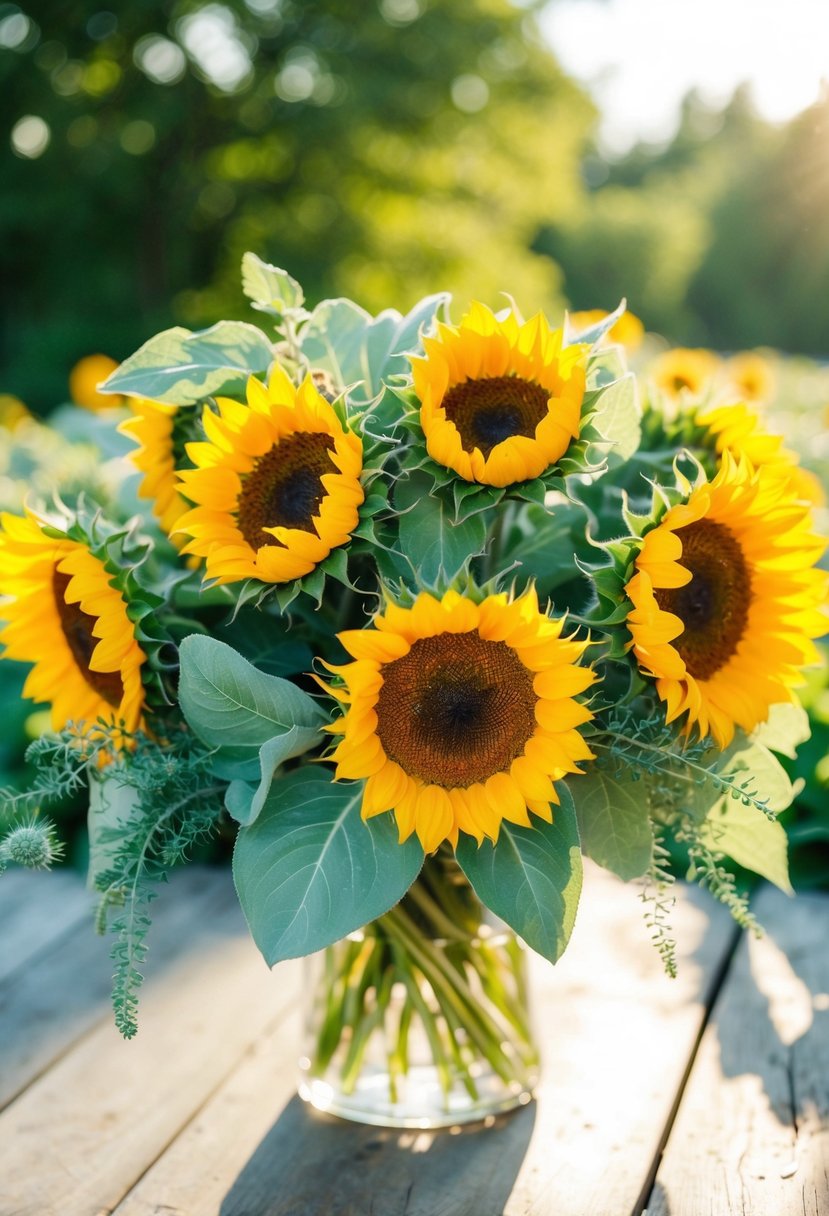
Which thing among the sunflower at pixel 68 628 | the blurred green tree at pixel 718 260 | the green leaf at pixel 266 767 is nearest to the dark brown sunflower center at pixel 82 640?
the sunflower at pixel 68 628

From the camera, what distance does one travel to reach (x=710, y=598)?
0.85 metres

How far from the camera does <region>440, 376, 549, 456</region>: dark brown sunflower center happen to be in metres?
0.82

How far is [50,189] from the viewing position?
11273 millimetres

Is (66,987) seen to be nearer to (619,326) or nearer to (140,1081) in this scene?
(140,1081)

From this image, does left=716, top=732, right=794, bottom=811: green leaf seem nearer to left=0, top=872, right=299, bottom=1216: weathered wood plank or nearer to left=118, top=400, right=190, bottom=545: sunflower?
left=118, top=400, right=190, bottom=545: sunflower

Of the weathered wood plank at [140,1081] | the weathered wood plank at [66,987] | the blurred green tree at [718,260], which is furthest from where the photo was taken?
the blurred green tree at [718,260]

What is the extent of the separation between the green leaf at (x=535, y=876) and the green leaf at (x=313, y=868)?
0.16 ft

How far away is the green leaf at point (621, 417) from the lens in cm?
86

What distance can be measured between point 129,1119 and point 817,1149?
0.58m

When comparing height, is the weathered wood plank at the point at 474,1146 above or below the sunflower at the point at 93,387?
above

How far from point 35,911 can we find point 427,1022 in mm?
638

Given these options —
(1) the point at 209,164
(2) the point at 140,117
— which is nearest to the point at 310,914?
(2) the point at 140,117

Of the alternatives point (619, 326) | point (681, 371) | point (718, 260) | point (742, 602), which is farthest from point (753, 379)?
point (718, 260)

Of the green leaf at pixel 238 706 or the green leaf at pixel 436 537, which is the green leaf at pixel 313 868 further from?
the green leaf at pixel 436 537
